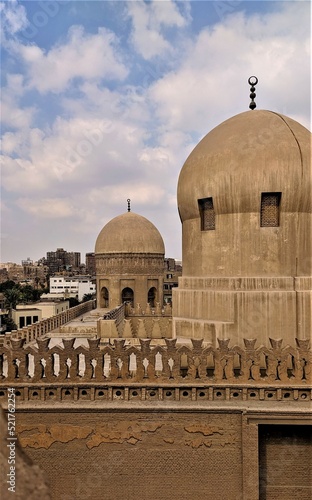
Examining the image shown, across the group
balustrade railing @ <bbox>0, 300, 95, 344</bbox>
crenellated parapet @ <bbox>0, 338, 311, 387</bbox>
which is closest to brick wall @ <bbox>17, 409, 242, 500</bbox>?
crenellated parapet @ <bbox>0, 338, 311, 387</bbox>

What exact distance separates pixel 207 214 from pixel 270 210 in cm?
137

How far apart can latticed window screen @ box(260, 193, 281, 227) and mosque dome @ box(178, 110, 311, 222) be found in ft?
0.65

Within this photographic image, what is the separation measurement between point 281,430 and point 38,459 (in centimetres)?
412

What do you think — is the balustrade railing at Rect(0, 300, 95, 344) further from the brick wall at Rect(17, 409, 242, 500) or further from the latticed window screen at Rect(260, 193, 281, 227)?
the latticed window screen at Rect(260, 193, 281, 227)

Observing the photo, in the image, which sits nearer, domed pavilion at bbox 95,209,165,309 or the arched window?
domed pavilion at bbox 95,209,165,309

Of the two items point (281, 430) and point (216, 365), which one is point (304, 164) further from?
point (281, 430)

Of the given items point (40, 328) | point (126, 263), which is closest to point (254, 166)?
point (40, 328)

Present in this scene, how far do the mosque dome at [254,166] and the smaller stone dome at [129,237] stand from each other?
17.7m

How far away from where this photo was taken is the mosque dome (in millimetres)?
8445

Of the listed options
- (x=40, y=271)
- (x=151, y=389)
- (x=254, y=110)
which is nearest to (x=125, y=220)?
(x=254, y=110)

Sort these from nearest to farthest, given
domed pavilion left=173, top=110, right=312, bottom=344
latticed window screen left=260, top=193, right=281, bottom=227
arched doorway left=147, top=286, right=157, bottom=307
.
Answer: domed pavilion left=173, top=110, right=312, bottom=344 → latticed window screen left=260, top=193, right=281, bottom=227 → arched doorway left=147, top=286, right=157, bottom=307

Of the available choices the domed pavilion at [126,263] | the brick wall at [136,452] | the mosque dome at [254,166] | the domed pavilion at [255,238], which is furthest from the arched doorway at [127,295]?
the brick wall at [136,452]

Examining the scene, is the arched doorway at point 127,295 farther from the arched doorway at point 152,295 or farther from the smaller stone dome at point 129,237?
the smaller stone dome at point 129,237

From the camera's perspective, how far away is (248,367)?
6961mm
